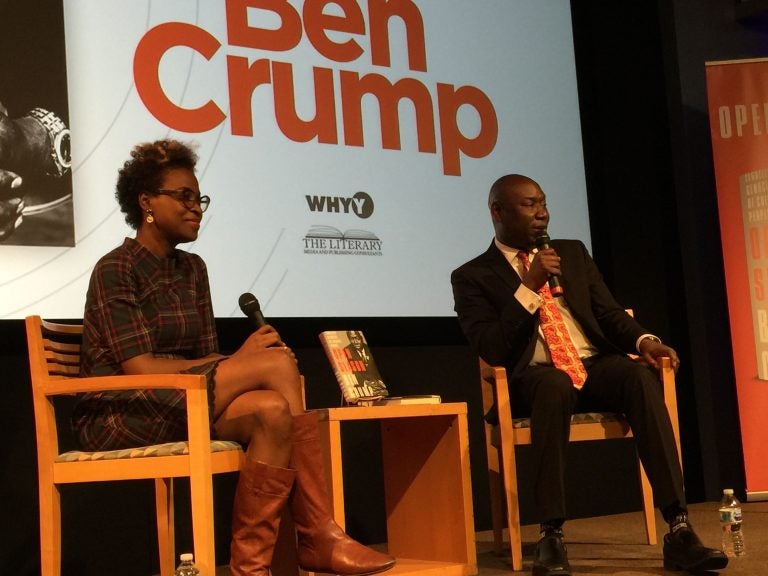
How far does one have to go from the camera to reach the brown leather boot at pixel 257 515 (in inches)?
94.9

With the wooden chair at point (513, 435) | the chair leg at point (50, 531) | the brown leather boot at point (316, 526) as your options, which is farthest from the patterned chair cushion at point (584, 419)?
the chair leg at point (50, 531)

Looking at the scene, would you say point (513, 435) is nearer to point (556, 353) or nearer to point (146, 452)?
point (556, 353)

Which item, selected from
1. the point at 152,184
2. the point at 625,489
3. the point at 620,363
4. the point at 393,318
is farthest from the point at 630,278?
the point at 152,184

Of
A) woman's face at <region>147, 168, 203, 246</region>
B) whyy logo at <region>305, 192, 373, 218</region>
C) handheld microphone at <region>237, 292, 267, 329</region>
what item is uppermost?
whyy logo at <region>305, 192, 373, 218</region>

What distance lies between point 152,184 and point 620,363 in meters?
1.47

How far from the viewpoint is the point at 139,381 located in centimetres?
238

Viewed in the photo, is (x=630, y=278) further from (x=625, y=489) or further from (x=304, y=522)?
(x=304, y=522)

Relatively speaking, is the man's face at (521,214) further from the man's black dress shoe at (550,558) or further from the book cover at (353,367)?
the man's black dress shoe at (550,558)

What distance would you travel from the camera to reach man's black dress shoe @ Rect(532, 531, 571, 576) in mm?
2732

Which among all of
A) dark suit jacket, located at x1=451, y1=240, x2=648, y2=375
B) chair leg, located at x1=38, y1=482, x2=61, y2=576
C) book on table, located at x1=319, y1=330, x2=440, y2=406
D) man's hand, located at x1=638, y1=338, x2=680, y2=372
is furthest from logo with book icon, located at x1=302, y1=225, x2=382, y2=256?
chair leg, located at x1=38, y1=482, x2=61, y2=576

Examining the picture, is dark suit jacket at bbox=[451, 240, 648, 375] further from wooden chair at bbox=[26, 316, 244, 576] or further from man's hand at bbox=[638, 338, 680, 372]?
wooden chair at bbox=[26, 316, 244, 576]

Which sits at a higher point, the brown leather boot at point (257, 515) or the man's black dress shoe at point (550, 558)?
the brown leather boot at point (257, 515)

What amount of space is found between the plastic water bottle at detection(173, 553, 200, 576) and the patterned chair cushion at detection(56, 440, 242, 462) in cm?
25

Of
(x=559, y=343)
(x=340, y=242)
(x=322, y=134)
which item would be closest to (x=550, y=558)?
(x=559, y=343)
